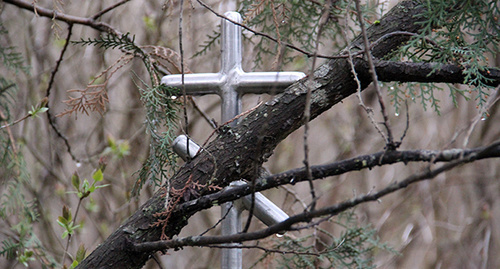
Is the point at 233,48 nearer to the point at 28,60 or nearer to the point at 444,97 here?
the point at 28,60

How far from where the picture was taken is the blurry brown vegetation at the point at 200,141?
7.70 feet

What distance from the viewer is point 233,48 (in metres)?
0.87

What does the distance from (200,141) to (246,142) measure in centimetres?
193

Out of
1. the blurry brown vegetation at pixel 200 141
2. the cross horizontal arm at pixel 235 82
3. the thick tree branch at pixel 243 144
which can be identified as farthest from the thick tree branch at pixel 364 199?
the blurry brown vegetation at pixel 200 141

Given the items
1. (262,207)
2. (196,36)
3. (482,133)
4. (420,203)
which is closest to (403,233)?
(420,203)

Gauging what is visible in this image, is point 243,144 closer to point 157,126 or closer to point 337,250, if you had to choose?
point 157,126

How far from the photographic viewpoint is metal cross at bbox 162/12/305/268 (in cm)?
82

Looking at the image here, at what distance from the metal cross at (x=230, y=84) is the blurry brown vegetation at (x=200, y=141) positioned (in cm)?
127

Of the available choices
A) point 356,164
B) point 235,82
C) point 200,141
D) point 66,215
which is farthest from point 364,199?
point 200,141

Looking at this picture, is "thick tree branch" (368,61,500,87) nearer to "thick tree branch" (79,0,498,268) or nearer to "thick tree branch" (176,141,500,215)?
"thick tree branch" (79,0,498,268)

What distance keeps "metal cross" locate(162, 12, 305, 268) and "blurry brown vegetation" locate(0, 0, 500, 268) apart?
49.8 inches

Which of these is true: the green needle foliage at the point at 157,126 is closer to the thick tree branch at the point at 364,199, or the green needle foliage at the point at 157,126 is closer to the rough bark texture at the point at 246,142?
the rough bark texture at the point at 246,142

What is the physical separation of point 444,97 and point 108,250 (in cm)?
268

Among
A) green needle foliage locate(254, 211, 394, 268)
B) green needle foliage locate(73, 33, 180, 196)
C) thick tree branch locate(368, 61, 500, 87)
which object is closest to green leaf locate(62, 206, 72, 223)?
green needle foliage locate(73, 33, 180, 196)
